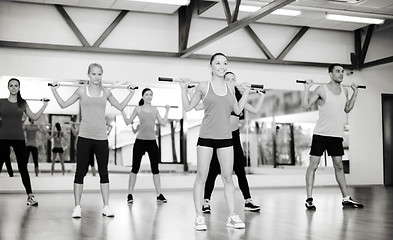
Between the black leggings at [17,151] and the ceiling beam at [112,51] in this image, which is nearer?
the black leggings at [17,151]

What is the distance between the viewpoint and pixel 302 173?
10.8m

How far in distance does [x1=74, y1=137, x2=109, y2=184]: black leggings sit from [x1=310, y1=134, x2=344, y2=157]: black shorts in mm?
2277

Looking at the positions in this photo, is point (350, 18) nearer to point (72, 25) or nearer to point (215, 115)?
point (72, 25)

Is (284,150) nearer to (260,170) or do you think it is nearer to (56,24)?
(260,170)

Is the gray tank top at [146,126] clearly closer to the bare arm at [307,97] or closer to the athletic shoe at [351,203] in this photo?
the bare arm at [307,97]

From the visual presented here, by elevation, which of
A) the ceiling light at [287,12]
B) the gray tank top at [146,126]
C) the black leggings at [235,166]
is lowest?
the black leggings at [235,166]

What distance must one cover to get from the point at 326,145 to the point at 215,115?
204 cm

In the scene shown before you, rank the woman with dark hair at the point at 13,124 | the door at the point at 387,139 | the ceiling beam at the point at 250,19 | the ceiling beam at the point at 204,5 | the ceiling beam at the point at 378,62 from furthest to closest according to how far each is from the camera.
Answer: the door at the point at 387,139 → the ceiling beam at the point at 378,62 → the ceiling beam at the point at 204,5 → the ceiling beam at the point at 250,19 → the woman with dark hair at the point at 13,124

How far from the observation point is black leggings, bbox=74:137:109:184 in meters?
4.80

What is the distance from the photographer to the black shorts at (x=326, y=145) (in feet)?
18.2

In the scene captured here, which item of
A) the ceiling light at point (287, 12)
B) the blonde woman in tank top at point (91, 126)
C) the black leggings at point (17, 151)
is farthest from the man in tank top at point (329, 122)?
the ceiling light at point (287, 12)

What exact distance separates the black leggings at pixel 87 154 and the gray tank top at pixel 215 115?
1263mm

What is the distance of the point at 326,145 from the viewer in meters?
5.54

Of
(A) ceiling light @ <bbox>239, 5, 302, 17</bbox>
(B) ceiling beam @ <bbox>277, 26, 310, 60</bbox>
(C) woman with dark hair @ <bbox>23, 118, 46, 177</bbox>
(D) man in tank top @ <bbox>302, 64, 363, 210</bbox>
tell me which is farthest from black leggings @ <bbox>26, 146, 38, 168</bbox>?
(D) man in tank top @ <bbox>302, 64, 363, 210</bbox>
